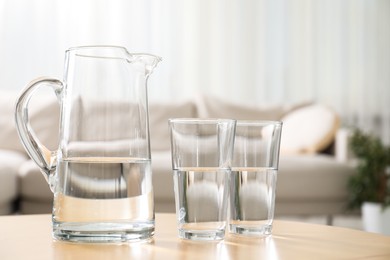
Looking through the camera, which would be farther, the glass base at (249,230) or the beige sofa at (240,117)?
the beige sofa at (240,117)

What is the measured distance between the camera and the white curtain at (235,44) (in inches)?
170

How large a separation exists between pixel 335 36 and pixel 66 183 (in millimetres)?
4319

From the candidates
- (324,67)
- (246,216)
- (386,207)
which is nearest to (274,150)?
(246,216)

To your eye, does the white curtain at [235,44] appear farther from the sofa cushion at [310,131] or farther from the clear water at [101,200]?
the clear water at [101,200]

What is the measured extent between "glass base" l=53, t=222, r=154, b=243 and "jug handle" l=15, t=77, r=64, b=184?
0.22 ft

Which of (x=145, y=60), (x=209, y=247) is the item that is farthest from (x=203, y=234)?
(x=145, y=60)

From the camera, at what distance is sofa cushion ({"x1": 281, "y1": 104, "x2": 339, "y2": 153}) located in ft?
Result: 10.1

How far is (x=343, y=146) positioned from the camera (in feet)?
9.90

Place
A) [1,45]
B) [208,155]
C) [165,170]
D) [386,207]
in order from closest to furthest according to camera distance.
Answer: [208,155]
[165,170]
[386,207]
[1,45]

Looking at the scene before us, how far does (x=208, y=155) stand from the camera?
0.68 meters

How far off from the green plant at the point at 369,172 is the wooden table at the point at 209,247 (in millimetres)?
2092

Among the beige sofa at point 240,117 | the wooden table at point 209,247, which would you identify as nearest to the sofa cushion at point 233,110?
the beige sofa at point 240,117

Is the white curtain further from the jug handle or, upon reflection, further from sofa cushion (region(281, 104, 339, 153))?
the jug handle

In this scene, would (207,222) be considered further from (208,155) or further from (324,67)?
(324,67)
